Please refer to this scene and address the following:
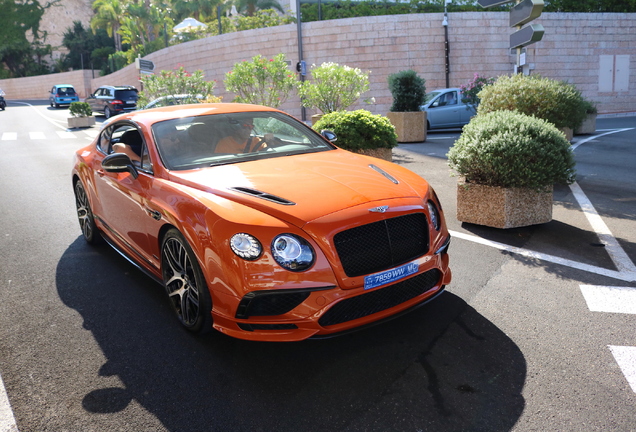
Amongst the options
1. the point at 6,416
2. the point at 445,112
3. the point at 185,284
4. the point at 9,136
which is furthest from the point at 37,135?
the point at 6,416

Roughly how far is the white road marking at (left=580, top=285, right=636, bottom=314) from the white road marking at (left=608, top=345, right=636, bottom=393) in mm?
640

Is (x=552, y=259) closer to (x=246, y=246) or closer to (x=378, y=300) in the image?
(x=378, y=300)

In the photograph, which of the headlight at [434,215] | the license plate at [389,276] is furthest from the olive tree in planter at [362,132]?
the license plate at [389,276]

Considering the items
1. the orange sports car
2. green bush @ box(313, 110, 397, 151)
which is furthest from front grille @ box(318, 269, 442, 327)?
green bush @ box(313, 110, 397, 151)

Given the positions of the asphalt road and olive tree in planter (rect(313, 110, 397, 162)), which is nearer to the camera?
the asphalt road

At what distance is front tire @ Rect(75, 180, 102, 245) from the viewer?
6.08m

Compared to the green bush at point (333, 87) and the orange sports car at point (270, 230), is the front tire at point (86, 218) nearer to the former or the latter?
the orange sports car at point (270, 230)

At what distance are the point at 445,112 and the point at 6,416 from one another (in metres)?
16.6

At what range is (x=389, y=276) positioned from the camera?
3.49 meters

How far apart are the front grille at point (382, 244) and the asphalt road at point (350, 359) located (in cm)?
61

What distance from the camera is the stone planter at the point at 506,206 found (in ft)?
21.0

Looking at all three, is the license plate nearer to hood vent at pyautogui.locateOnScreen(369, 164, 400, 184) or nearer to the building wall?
hood vent at pyautogui.locateOnScreen(369, 164, 400, 184)

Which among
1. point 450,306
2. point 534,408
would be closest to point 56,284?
point 450,306

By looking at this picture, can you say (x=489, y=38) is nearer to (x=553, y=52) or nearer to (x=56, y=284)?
(x=553, y=52)
